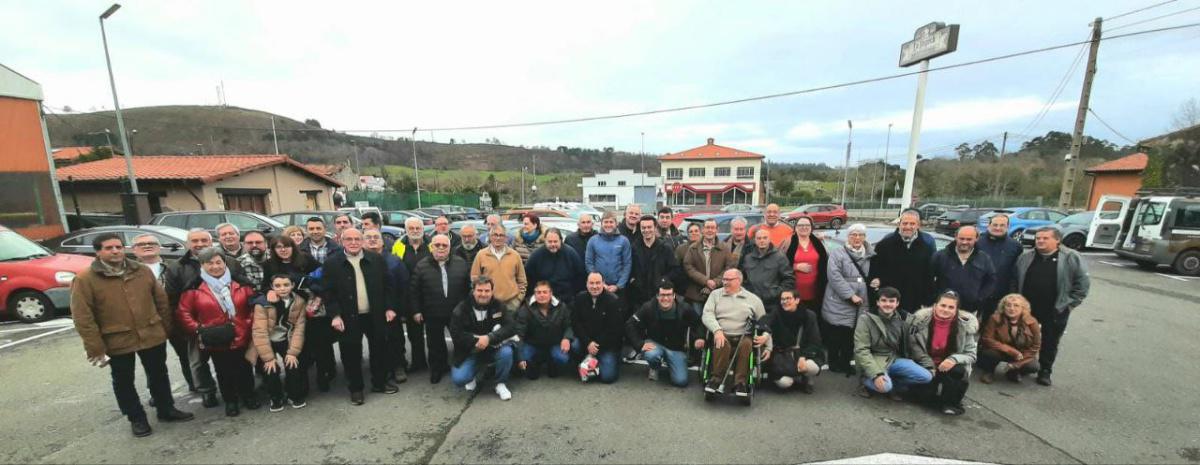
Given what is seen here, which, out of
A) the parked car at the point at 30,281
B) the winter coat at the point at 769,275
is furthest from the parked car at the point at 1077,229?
the parked car at the point at 30,281

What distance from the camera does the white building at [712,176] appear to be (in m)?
49.4

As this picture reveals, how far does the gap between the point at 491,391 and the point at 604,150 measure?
98.4 m

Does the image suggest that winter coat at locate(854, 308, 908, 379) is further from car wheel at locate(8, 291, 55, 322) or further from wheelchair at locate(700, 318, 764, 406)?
car wheel at locate(8, 291, 55, 322)

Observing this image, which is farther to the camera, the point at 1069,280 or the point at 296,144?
the point at 296,144

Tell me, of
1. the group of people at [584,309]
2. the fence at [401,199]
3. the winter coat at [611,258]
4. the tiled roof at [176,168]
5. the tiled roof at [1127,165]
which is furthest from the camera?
the fence at [401,199]

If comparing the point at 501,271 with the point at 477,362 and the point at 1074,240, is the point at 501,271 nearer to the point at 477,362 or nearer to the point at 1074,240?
the point at 477,362

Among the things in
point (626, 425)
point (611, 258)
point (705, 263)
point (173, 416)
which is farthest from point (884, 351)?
point (173, 416)

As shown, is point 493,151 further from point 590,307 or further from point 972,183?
point 590,307

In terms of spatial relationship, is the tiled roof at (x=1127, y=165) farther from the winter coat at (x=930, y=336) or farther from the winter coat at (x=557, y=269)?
the winter coat at (x=557, y=269)

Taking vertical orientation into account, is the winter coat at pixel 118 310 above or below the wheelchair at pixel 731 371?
above

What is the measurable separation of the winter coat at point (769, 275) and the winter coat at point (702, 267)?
0.18 meters

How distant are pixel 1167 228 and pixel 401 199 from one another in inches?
1496

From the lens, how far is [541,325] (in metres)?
4.47

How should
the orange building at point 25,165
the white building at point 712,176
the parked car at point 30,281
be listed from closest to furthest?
the parked car at point 30,281, the orange building at point 25,165, the white building at point 712,176
